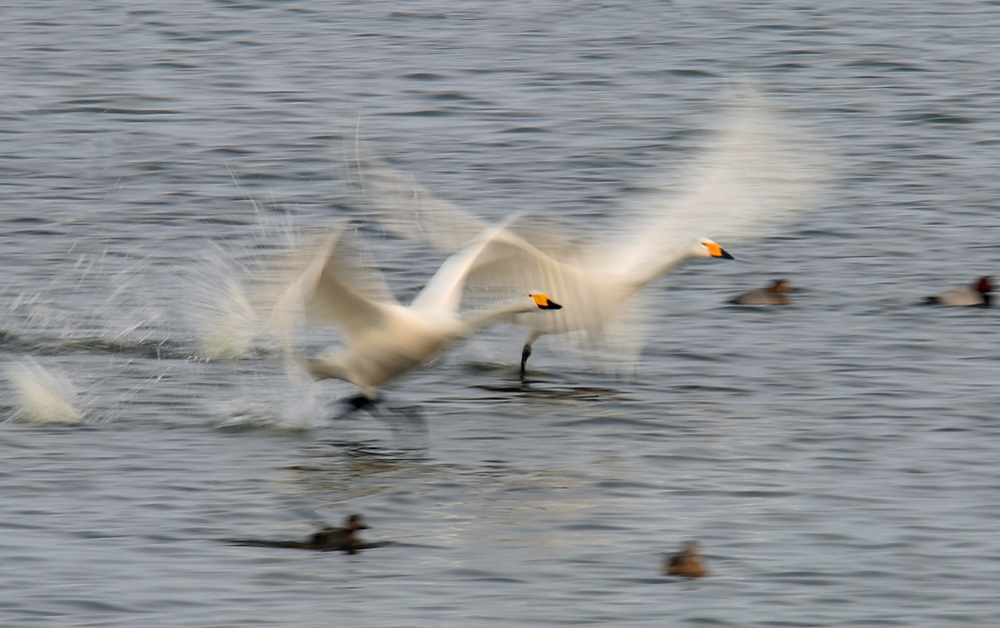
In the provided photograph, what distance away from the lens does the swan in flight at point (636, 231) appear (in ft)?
39.2

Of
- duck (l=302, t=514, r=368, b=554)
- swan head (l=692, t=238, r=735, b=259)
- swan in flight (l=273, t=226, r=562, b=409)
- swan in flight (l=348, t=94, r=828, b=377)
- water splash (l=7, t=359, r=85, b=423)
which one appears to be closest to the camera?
duck (l=302, t=514, r=368, b=554)

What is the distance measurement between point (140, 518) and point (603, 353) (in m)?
Result: 4.14

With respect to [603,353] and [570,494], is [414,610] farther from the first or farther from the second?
[603,353]

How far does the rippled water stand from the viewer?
345 inches

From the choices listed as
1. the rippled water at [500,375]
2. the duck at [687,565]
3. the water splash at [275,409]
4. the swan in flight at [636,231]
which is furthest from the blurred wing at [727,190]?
the duck at [687,565]

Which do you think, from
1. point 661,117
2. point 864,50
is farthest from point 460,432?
point 864,50

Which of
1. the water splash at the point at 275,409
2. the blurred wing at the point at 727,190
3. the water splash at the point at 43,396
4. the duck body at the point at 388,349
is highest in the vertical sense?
the blurred wing at the point at 727,190

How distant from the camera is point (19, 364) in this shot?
1244 cm

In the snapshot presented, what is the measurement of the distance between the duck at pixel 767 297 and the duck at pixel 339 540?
5.35m

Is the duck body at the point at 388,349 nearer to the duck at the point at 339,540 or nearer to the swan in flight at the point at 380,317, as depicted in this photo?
the swan in flight at the point at 380,317

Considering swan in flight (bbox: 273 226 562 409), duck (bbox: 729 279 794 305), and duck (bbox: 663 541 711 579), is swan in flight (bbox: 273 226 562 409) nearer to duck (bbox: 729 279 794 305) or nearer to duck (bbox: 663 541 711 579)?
duck (bbox: 663 541 711 579)

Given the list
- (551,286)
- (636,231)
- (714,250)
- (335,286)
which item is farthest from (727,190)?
(335,286)

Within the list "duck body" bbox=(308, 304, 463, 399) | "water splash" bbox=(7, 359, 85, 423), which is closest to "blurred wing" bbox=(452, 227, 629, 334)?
"duck body" bbox=(308, 304, 463, 399)

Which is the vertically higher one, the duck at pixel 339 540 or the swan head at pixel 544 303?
the swan head at pixel 544 303
